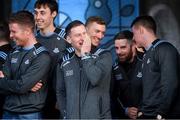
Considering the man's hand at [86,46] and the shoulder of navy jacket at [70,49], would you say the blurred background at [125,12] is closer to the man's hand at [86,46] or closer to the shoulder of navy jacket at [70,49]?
the shoulder of navy jacket at [70,49]

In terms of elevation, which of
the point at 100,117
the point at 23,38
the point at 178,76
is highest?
the point at 23,38

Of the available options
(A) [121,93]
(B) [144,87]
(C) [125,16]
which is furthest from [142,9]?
(B) [144,87]

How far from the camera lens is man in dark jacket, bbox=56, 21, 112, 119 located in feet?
16.3

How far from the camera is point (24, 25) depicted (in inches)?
207

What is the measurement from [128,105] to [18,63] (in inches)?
52.2

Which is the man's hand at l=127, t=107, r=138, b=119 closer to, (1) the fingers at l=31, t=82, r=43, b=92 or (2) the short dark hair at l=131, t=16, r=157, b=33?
(2) the short dark hair at l=131, t=16, r=157, b=33

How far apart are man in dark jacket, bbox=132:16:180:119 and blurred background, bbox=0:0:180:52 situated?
8.71ft

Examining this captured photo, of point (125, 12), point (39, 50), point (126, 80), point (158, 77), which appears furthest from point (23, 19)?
point (125, 12)

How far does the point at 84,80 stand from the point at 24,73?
23.0 inches

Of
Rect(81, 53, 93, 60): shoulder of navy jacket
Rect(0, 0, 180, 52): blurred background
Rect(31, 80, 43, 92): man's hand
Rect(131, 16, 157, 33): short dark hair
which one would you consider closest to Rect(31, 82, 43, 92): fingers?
Rect(31, 80, 43, 92): man's hand

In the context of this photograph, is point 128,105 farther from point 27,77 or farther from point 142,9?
point 142,9

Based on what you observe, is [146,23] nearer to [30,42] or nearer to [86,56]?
[86,56]

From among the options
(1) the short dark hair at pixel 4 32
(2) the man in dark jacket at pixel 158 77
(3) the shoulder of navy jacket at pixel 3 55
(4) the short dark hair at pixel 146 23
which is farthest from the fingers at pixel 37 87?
(4) the short dark hair at pixel 146 23

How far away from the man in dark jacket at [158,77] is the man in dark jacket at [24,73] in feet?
3.15
